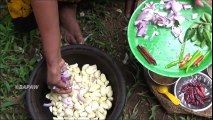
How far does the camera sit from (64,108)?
1.71 metres

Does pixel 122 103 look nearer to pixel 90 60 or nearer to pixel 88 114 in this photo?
pixel 88 114

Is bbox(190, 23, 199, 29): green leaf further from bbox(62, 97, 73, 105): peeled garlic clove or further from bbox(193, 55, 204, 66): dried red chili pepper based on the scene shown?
bbox(62, 97, 73, 105): peeled garlic clove

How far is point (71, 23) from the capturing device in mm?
1939

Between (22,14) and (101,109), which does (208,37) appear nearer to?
(101,109)

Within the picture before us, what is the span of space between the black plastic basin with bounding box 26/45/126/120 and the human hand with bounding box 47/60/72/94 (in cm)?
9

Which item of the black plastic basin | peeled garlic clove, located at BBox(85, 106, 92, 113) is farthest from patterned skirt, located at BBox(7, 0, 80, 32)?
peeled garlic clove, located at BBox(85, 106, 92, 113)

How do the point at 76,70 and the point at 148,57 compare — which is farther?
the point at 76,70

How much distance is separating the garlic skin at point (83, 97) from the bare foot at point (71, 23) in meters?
0.18

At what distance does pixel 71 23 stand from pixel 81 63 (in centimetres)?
22

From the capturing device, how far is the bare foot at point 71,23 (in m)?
1.94

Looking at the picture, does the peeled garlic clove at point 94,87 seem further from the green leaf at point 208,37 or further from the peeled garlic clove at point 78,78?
the green leaf at point 208,37

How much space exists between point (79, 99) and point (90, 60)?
191 millimetres

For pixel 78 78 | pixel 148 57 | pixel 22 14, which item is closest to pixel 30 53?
pixel 22 14

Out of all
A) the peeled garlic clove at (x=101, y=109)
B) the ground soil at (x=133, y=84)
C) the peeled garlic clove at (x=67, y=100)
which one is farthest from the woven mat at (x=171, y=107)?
the peeled garlic clove at (x=67, y=100)
